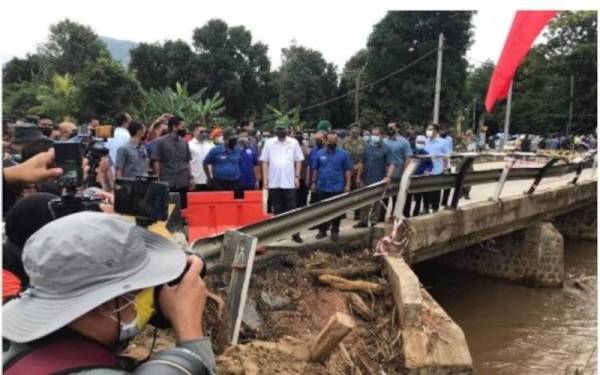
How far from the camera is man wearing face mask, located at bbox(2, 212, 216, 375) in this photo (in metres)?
1.14

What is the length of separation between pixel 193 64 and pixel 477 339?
3696 cm

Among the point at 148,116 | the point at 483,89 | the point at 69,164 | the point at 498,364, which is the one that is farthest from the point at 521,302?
the point at 483,89

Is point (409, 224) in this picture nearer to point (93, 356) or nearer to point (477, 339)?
point (477, 339)

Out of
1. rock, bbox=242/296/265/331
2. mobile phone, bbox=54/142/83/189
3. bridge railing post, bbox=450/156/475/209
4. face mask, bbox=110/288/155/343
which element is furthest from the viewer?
bridge railing post, bbox=450/156/475/209

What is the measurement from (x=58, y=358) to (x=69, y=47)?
143 feet

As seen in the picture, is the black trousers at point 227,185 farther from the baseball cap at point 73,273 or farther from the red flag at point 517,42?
the baseball cap at point 73,273

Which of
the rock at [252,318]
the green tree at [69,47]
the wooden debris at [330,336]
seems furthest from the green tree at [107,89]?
the wooden debris at [330,336]

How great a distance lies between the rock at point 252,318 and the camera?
409cm

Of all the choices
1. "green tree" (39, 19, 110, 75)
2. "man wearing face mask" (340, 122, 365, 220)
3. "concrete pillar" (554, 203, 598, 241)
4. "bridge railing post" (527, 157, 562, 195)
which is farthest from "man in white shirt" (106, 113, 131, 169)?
"green tree" (39, 19, 110, 75)

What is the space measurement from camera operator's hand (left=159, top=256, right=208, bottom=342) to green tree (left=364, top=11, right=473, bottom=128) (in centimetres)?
3208

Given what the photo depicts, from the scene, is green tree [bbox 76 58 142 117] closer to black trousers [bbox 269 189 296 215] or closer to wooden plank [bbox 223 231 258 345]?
black trousers [bbox 269 189 296 215]

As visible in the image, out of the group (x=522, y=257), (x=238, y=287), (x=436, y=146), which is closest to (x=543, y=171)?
(x=522, y=257)

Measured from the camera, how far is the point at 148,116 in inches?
949

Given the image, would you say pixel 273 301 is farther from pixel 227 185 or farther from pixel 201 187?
pixel 201 187
